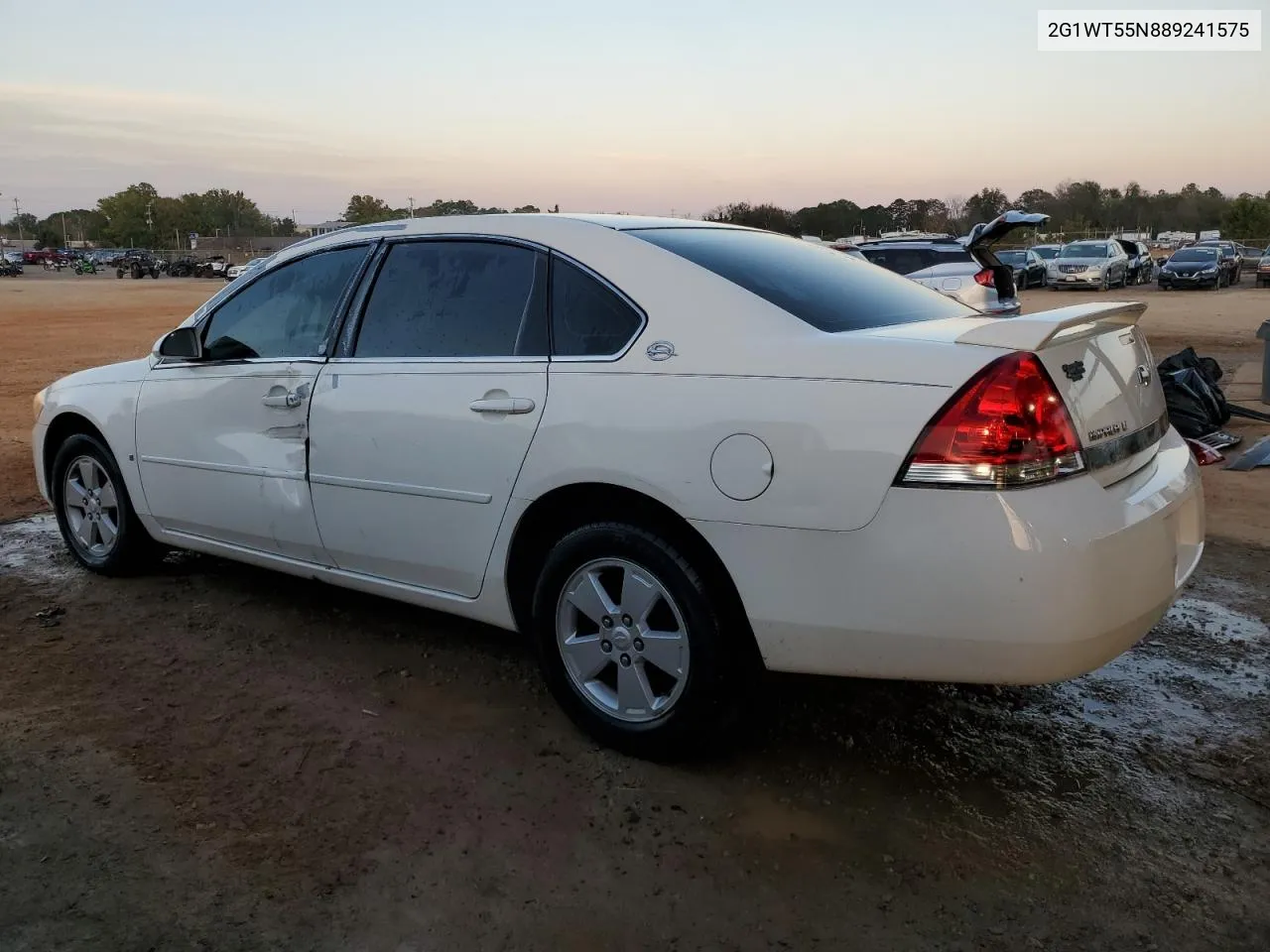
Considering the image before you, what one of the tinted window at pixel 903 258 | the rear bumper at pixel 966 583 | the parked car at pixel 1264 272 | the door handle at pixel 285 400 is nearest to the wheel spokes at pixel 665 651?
the rear bumper at pixel 966 583

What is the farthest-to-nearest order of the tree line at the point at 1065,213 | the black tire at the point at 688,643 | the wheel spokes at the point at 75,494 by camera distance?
the tree line at the point at 1065,213 < the wheel spokes at the point at 75,494 < the black tire at the point at 688,643

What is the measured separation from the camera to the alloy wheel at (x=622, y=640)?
2963 mm

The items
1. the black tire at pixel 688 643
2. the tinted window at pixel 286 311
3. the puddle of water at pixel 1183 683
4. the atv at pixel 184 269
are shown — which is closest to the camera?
the black tire at pixel 688 643

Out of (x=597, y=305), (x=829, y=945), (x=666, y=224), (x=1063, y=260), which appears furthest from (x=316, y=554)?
(x=1063, y=260)

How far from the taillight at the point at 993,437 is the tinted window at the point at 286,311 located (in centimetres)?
236

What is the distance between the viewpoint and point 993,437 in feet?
8.07

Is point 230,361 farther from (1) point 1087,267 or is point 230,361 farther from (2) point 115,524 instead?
(1) point 1087,267

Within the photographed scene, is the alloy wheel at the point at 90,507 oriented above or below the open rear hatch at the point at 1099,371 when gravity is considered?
below

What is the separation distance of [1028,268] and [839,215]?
2424cm

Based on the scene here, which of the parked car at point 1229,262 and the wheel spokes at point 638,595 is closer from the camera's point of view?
the wheel spokes at point 638,595

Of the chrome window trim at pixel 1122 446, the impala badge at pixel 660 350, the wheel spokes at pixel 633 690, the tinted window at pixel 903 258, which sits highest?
the tinted window at pixel 903 258

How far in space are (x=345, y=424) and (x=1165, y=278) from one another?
3598cm

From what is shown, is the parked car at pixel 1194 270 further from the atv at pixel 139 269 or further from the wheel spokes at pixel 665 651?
the atv at pixel 139 269

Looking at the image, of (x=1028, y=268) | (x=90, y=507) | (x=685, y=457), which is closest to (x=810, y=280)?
(x=685, y=457)
